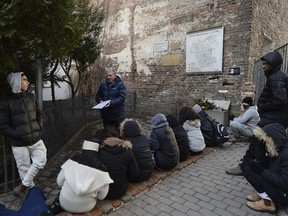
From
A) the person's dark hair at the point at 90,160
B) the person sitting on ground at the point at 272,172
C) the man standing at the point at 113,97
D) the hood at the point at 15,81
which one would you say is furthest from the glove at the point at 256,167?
the hood at the point at 15,81

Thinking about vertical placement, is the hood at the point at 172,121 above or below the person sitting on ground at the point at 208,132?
above

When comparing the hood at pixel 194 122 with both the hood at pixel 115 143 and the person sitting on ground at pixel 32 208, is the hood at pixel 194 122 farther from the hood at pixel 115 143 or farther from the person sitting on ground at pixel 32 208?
the person sitting on ground at pixel 32 208

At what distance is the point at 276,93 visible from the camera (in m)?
3.38

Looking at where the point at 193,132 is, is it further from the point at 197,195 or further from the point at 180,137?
the point at 197,195

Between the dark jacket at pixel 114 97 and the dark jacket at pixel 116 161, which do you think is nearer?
the dark jacket at pixel 116 161

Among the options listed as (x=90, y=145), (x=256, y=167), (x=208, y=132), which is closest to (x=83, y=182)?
(x=90, y=145)

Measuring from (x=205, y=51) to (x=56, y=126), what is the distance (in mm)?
5411

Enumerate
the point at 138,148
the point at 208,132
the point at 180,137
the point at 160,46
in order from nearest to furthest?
the point at 138,148 < the point at 180,137 < the point at 208,132 < the point at 160,46

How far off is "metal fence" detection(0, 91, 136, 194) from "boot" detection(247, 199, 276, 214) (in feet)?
10.7

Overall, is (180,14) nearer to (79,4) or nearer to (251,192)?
(79,4)

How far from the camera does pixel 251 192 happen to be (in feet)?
11.5

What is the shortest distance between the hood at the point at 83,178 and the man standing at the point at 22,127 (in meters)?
0.72

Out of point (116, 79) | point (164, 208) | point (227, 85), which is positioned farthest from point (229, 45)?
point (164, 208)

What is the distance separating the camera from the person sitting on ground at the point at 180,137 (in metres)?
4.48
